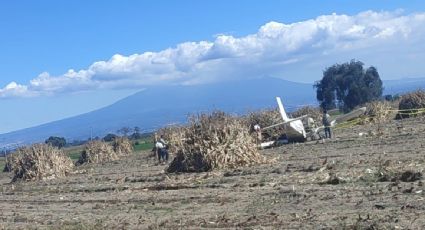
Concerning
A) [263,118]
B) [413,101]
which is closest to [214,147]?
[263,118]

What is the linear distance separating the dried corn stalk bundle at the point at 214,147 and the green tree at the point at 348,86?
184ft

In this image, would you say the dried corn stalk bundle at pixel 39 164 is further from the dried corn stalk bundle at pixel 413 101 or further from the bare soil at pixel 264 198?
the dried corn stalk bundle at pixel 413 101

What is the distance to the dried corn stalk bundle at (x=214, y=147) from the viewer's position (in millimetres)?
24109

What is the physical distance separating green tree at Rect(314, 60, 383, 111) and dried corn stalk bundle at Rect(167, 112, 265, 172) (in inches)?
2204

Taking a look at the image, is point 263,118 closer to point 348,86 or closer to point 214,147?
point 214,147

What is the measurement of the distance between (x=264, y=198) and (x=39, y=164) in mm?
19976

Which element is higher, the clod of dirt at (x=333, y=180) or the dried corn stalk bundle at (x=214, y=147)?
the dried corn stalk bundle at (x=214, y=147)

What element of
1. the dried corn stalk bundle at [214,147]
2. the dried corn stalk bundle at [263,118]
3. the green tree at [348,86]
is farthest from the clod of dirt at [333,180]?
the green tree at [348,86]

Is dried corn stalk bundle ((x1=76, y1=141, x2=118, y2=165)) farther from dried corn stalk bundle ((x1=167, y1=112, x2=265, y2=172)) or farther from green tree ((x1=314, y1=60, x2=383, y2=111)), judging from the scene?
green tree ((x1=314, y1=60, x2=383, y2=111))

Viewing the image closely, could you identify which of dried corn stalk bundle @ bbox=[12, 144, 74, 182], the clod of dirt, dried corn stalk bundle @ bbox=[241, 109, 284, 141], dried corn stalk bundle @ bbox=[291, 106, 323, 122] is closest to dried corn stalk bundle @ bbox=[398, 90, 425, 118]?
dried corn stalk bundle @ bbox=[291, 106, 323, 122]

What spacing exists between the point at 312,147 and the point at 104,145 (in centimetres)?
2552

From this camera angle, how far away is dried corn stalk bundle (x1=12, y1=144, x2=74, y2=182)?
3228cm

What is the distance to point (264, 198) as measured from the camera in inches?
576

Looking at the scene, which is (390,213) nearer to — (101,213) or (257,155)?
(101,213)
